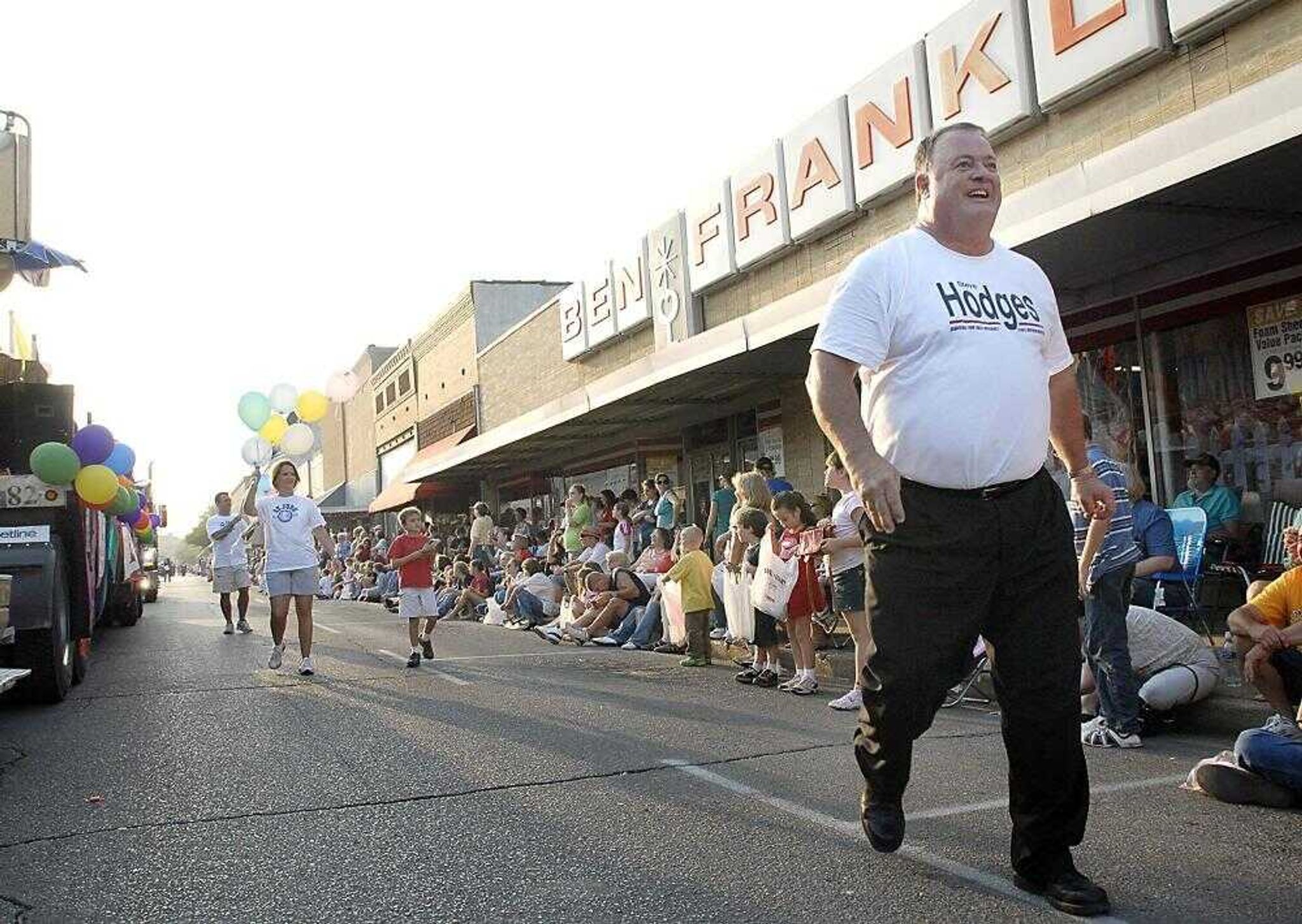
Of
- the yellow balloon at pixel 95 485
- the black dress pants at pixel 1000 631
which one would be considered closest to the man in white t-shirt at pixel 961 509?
the black dress pants at pixel 1000 631

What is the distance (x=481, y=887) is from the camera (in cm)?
368

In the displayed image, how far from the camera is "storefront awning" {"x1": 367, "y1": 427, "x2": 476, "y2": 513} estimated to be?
30.5 meters

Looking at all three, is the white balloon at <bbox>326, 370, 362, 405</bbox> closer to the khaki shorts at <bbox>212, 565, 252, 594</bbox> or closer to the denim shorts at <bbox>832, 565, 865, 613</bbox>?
the khaki shorts at <bbox>212, 565, 252, 594</bbox>

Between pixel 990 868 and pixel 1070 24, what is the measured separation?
826cm

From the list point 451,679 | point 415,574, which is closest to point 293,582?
point 415,574

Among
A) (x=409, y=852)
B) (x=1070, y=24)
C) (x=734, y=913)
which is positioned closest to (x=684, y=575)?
(x=1070, y=24)

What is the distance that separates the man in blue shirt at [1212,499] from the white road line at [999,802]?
4620 mm

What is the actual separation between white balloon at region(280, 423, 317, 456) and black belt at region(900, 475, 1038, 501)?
15.5 meters

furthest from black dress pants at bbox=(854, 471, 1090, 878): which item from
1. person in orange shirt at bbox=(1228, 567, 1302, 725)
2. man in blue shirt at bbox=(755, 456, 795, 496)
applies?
man in blue shirt at bbox=(755, 456, 795, 496)

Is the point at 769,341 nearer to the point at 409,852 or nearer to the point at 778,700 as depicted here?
the point at 778,700

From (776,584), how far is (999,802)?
4.01 metres

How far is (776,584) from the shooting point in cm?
852

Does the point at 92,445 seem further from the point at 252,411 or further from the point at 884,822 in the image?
the point at 252,411

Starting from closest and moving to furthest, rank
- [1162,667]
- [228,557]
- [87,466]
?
[1162,667] < [87,466] < [228,557]
